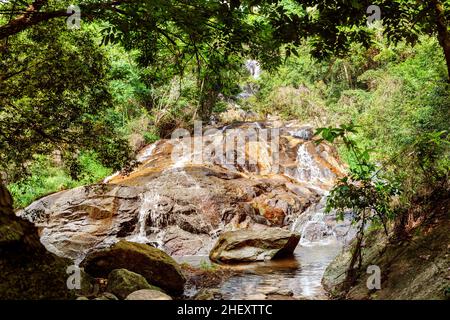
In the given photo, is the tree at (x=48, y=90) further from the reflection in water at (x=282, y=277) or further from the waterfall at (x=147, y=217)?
the waterfall at (x=147, y=217)

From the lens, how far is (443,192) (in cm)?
501

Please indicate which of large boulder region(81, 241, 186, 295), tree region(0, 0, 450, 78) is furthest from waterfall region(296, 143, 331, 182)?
tree region(0, 0, 450, 78)

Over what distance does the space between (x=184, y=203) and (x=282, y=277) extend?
6009mm

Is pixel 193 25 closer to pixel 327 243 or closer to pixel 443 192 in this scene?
pixel 443 192

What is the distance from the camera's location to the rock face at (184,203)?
11508 millimetres

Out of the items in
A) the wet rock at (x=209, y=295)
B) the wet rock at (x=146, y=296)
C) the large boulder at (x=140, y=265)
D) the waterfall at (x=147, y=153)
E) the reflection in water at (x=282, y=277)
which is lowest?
the reflection in water at (x=282, y=277)

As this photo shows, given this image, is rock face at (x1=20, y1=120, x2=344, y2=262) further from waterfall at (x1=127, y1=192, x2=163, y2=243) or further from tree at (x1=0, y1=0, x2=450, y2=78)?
tree at (x1=0, y1=0, x2=450, y2=78)

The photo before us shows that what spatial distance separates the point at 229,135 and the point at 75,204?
10.3 metres

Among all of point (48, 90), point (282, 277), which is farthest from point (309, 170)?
point (48, 90)

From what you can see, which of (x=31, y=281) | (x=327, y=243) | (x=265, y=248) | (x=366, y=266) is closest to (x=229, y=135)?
(x=327, y=243)

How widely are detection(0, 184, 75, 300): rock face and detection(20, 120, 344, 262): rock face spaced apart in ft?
16.4

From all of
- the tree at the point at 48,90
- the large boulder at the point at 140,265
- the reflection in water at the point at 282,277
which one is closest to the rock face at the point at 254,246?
the reflection in water at the point at 282,277

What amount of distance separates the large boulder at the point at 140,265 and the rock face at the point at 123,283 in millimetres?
1166

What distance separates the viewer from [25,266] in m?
3.59
